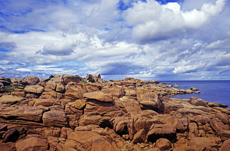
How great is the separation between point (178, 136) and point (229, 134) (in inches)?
290

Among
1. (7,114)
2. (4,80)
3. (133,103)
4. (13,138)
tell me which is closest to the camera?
(13,138)

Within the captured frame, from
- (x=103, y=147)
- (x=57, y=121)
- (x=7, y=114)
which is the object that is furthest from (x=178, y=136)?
(x=7, y=114)

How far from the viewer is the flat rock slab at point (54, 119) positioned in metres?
19.8

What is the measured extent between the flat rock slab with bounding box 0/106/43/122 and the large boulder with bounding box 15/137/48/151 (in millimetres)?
4310

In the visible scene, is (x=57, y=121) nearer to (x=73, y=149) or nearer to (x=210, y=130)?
(x=73, y=149)

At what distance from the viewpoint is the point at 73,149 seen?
49.3ft

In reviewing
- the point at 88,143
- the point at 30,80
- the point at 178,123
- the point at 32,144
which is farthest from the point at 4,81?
the point at 178,123

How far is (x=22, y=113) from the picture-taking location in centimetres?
1953

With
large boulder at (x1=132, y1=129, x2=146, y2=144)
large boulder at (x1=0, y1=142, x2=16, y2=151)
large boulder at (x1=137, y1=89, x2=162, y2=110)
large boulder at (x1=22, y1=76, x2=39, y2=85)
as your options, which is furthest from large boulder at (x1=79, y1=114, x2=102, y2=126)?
large boulder at (x1=22, y1=76, x2=39, y2=85)

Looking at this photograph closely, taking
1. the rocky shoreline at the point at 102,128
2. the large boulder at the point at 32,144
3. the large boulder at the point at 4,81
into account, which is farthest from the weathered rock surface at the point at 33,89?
the large boulder at the point at 32,144

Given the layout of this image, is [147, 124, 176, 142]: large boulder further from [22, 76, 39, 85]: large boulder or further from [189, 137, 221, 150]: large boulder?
[22, 76, 39, 85]: large boulder

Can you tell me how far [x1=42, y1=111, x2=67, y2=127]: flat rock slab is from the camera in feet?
65.0

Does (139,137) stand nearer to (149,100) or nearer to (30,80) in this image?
(149,100)

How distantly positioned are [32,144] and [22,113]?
22.0ft
